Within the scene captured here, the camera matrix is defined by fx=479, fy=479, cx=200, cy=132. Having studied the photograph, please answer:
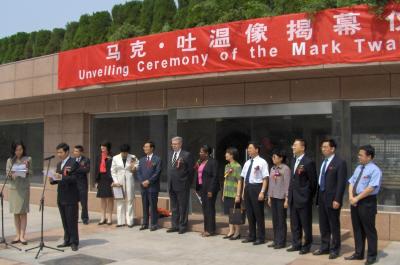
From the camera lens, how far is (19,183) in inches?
336

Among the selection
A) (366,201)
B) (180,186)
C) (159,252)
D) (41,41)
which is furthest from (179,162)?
(41,41)

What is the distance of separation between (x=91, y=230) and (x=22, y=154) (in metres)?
2.38

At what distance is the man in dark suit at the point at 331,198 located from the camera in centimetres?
716

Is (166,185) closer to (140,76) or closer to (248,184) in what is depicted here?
(140,76)

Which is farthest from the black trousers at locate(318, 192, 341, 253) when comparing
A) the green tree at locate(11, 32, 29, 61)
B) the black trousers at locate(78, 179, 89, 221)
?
the green tree at locate(11, 32, 29, 61)

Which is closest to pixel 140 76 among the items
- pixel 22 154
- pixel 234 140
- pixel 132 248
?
pixel 234 140

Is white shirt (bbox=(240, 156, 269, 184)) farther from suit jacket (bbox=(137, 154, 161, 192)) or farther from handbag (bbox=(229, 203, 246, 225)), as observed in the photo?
suit jacket (bbox=(137, 154, 161, 192))

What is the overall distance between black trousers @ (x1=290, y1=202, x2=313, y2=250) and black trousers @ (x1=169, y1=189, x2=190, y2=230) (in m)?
2.48

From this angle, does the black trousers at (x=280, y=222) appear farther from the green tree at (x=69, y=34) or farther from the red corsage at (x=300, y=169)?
the green tree at (x=69, y=34)

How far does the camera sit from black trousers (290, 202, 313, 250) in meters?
7.59

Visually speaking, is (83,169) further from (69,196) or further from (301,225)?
(301,225)

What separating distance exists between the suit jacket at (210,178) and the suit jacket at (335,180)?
7.78 ft

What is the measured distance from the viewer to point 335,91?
952 cm

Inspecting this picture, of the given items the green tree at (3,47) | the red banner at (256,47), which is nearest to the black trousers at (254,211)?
→ the red banner at (256,47)
